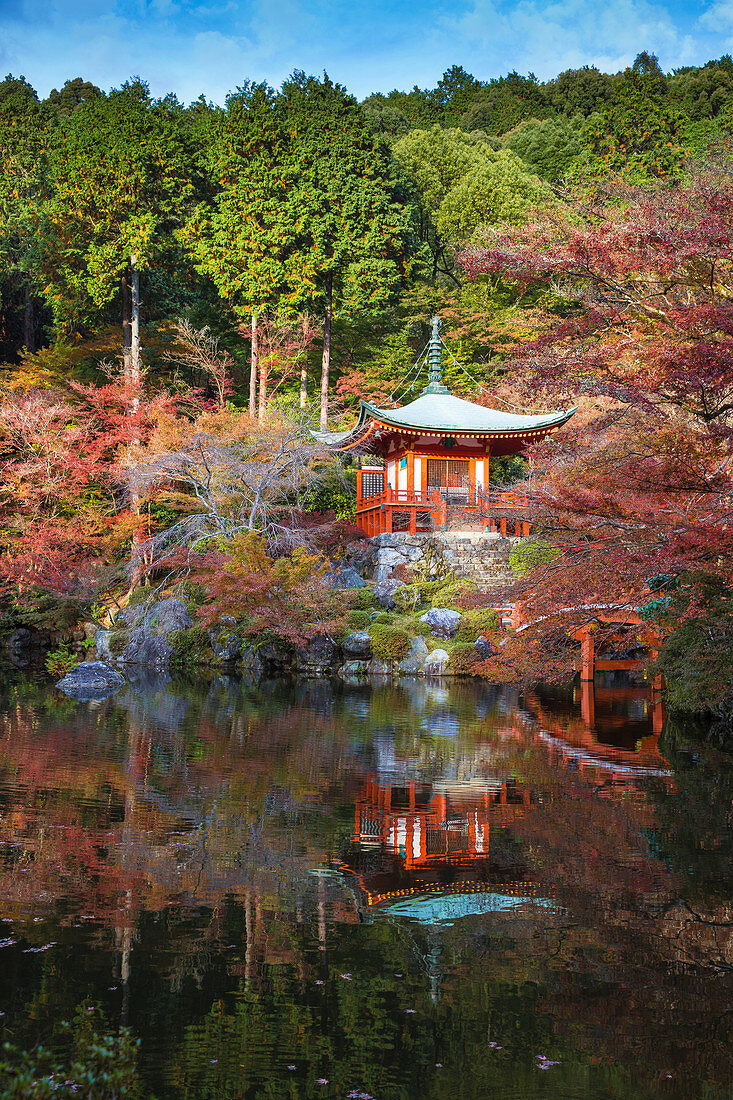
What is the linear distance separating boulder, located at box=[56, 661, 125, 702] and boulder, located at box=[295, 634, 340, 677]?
164 inches

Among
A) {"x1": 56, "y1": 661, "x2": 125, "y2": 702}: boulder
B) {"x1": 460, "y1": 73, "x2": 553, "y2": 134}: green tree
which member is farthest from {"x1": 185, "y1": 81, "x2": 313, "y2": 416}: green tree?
{"x1": 460, "y1": 73, "x2": 553, "y2": 134}: green tree

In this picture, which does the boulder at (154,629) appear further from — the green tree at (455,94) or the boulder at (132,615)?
the green tree at (455,94)

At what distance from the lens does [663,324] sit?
8703mm

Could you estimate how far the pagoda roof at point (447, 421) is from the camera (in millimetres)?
22500

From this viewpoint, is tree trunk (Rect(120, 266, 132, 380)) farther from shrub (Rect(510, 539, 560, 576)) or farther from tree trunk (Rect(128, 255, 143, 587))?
shrub (Rect(510, 539, 560, 576))

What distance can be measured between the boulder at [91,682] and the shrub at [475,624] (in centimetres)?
713

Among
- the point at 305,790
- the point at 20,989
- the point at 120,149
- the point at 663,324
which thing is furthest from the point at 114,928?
the point at 120,149

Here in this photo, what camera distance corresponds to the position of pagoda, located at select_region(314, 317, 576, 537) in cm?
2266

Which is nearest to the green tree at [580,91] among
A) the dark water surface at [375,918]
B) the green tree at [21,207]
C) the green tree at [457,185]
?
the green tree at [457,185]

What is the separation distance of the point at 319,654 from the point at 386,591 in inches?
108

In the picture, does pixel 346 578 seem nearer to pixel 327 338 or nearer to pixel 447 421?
pixel 447 421

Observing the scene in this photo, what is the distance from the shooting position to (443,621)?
18.5 meters

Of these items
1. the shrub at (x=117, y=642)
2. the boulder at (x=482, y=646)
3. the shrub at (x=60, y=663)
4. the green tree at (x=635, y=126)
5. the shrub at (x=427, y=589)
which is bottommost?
the shrub at (x=60, y=663)

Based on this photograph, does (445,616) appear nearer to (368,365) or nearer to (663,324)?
(663,324)
